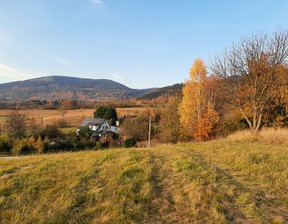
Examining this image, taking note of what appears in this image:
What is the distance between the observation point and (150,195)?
3488mm

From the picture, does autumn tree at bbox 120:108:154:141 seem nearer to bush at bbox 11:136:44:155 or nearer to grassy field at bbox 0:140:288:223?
bush at bbox 11:136:44:155

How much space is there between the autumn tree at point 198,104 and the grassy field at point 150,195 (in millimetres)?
11960

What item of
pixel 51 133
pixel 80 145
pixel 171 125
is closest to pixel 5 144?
pixel 51 133

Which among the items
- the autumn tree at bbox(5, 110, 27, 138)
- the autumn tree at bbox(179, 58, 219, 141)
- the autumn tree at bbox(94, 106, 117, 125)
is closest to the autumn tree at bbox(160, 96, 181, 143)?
the autumn tree at bbox(179, 58, 219, 141)

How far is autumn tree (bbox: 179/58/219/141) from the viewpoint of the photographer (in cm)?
1714

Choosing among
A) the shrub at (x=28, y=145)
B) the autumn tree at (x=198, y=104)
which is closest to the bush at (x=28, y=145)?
the shrub at (x=28, y=145)

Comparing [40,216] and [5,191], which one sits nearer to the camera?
[40,216]

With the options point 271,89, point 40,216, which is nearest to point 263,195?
point 40,216

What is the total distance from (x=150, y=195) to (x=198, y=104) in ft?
51.8

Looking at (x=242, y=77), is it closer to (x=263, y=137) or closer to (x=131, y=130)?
(x=263, y=137)

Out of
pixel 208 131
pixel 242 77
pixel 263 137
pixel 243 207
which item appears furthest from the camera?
pixel 208 131

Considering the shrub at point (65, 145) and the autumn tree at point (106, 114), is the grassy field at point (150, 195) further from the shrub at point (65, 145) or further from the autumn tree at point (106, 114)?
the autumn tree at point (106, 114)

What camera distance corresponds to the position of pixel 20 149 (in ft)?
73.0

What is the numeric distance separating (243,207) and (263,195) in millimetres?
950
